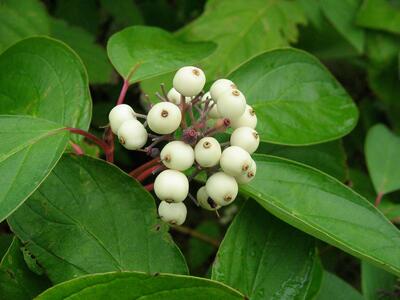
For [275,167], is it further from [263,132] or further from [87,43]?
[87,43]

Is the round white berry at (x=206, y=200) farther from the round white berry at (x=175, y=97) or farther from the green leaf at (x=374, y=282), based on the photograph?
the green leaf at (x=374, y=282)

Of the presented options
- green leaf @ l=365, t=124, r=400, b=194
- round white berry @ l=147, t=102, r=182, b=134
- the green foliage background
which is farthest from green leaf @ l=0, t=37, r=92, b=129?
green leaf @ l=365, t=124, r=400, b=194

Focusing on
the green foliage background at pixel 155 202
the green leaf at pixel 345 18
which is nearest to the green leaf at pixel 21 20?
the green foliage background at pixel 155 202

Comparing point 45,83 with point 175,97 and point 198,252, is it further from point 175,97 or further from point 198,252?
point 198,252

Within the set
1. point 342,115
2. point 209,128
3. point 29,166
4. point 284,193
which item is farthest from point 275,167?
point 29,166

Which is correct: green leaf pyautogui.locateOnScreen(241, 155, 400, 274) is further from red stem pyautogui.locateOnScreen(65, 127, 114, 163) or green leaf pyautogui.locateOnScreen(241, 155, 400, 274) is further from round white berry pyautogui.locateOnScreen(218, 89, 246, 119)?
red stem pyautogui.locateOnScreen(65, 127, 114, 163)
